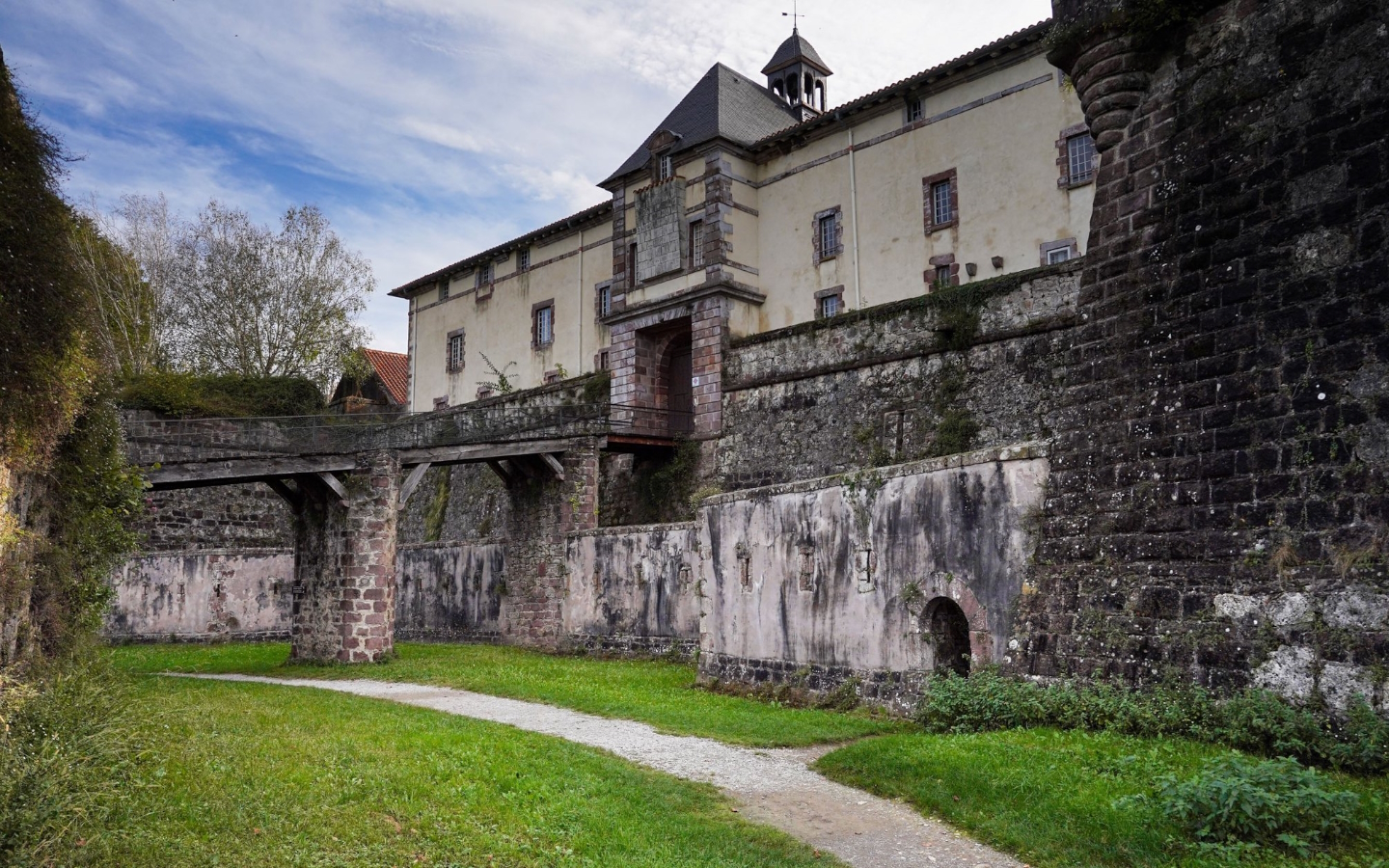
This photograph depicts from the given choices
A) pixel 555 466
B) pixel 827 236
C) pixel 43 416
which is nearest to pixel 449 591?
pixel 555 466

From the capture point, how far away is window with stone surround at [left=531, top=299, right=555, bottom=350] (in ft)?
118

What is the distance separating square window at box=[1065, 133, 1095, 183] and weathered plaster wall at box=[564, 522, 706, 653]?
1094cm

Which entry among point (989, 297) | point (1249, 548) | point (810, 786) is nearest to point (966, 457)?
point (1249, 548)

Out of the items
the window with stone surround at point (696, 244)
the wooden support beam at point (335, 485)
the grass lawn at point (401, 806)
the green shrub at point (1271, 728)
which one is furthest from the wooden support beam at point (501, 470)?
the green shrub at point (1271, 728)

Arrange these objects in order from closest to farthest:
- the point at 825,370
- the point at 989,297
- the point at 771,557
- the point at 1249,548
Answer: the point at 1249,548 → the point at 771,557 → the point at 989,297 → the point at 825,370

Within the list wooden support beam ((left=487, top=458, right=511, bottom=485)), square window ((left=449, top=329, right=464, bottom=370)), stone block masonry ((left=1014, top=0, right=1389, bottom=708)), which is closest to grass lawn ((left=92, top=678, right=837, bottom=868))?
stone block masonry ((left=1014, top=0, right=1389, bottom=708))

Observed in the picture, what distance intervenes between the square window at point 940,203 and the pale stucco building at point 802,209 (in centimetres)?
4

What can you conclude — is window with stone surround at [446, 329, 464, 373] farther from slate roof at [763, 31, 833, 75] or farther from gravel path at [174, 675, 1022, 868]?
gravel path at [174, 675, 1022, 868]

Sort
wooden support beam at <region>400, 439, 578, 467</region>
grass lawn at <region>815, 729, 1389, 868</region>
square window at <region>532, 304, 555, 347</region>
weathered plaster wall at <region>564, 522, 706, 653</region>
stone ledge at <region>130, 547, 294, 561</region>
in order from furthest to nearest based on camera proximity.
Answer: square window at <region>532, 304, 555, 347</region>, stone ledge at <region>130, 547, 294, 561</region>, wooden support beam at <region>400, 439, 578, 467</region>, weathered plaster wall at <region>564, 522, 706, 653</region>, grass lawn at <region>815, 729, 1389, 868</region>

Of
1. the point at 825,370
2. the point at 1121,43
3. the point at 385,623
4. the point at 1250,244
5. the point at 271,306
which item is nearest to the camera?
the point at 1250,244

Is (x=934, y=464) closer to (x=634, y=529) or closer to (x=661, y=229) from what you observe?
(x=634, y=529)

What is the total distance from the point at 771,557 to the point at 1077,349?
4.70 meters

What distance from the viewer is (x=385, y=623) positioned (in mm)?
19172

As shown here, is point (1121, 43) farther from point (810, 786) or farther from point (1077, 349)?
point (810, 786)
